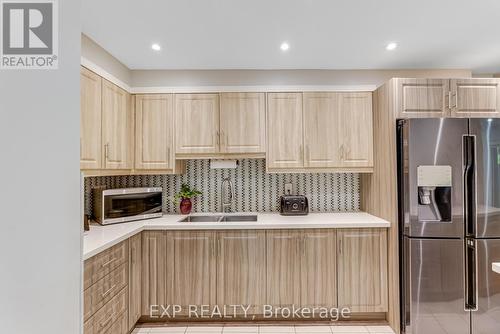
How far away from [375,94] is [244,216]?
1.82 metres

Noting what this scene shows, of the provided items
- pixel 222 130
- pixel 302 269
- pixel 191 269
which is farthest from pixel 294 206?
pixel 191 269

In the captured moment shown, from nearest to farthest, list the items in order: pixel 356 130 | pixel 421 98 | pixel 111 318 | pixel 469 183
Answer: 1. pixel 111 318
2. pixel 469 183
3. pixel 421 98
4. pixel 356 130

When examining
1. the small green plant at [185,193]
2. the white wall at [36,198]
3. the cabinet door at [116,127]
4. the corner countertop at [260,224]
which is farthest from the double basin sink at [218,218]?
the white wall at [36,198]

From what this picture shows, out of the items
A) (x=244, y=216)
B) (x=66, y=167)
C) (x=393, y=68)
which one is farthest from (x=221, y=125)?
(x=66, y=167)

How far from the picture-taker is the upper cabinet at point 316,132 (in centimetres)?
304

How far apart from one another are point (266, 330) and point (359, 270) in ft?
3.25

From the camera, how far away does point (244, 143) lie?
3.05 metres

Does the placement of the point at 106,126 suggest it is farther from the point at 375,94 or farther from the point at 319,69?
the point at 375,94

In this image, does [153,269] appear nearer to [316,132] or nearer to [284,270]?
[284,270]

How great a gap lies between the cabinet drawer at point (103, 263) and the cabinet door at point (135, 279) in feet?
0.49

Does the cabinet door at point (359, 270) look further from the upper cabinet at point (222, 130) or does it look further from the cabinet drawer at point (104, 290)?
the cabinet drawer at point (104, 290)

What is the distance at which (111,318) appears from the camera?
6.98ft

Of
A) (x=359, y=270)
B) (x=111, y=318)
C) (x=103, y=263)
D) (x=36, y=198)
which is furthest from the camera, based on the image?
(x=359, y=270)

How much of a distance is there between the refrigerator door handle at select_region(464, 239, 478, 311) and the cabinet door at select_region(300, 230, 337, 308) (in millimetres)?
1015
